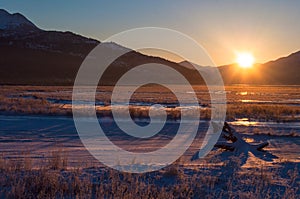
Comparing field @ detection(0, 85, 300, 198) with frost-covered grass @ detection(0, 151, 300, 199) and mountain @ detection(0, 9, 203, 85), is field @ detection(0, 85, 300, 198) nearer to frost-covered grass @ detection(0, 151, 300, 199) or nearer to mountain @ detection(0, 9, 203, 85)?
frost-covered grass @ detection(0, 151, 300, 199)

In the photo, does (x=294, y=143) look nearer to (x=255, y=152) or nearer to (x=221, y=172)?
(x=255, y=152)

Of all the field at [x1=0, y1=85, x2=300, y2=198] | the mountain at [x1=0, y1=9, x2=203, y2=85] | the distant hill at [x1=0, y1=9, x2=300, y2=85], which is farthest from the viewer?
the distant hill at [x1=0, y1=9, x2=300, y2=85]

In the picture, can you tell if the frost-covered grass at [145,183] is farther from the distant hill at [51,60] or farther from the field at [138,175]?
the distant hill at [51,60]

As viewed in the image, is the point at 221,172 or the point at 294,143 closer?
the point at 221,172

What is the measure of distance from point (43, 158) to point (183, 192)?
5.09 metres

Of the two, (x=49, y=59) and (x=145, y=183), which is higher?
(x=49, y=59)

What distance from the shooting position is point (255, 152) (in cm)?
1334

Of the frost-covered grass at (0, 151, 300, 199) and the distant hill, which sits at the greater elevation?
the distant hill

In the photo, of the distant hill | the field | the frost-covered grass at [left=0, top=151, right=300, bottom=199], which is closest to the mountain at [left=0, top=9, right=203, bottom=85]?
the distant hill

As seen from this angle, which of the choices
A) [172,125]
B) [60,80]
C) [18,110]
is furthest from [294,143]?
[60,80]

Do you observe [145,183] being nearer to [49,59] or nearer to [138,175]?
[138,175]

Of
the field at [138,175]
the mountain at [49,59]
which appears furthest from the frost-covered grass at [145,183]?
the mountain at [49,59]

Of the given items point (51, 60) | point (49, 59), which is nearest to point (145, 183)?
point (51, 60)

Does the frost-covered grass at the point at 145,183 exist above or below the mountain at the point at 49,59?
below
